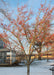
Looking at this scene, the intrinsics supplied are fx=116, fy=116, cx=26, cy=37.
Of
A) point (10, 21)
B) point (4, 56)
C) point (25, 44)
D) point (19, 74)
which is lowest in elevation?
point (19, 74)

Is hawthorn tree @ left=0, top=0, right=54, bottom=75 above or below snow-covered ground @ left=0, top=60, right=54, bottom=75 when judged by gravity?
above

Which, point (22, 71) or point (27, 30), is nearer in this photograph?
point (27, 30)

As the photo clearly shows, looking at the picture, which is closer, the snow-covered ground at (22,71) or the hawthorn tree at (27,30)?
the hawthorn tree at (27,30)

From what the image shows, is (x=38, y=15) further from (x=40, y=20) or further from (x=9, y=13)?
(x=9, y=13)

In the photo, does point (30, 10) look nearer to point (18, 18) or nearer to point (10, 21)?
point (18, 18)

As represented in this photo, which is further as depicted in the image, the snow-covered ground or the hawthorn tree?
the snow-covered ground

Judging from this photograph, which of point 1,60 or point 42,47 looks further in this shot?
point 1,60

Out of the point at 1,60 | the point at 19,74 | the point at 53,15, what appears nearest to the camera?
the point at 53,15

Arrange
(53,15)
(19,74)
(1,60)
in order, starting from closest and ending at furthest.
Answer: (53,15)
(19,74)
(1,60)

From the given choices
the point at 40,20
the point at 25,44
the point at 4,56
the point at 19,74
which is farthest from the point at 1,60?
the point at 40,20

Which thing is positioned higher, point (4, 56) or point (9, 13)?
point (9, 13)

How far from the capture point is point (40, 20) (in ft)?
27.1

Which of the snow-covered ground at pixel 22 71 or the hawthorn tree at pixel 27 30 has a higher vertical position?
the hawthorn tree at pixel 27 30

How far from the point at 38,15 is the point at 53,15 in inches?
41.5
